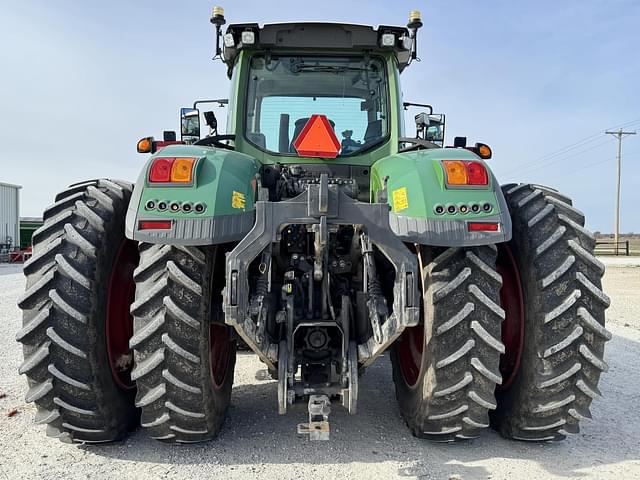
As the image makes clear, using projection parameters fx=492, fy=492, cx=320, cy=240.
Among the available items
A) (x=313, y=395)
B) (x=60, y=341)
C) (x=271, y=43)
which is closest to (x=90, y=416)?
(x=60, y=341)

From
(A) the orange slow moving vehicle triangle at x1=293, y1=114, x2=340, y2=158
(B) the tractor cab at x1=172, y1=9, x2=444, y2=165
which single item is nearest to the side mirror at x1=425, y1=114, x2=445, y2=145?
(B) the tractor cab at x1=172, y1=9, x2=444, y2=165

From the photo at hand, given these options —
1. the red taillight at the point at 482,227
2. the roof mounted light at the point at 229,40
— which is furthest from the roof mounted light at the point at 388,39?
the red taillight at the point at 482,227

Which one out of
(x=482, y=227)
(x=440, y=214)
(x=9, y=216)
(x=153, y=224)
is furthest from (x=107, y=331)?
(x=9, y=216)

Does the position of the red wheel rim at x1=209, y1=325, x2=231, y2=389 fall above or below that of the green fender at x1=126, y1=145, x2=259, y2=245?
below

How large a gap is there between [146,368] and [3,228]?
86.5 ft

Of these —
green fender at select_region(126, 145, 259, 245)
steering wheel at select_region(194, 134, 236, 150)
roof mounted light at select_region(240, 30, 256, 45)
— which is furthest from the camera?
roof mounted light at select_region(240, 30, 256, 45)

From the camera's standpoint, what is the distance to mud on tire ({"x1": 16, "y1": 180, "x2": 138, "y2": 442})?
2.57 meters

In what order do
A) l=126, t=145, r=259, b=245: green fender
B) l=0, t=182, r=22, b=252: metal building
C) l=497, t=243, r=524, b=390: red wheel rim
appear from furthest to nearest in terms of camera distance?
l=0, t=182, r=22, b=252: metal building < l=497, t=243, r=524, b=390: red wheel rim < l=126, t=145, r=259, b=245: green fender

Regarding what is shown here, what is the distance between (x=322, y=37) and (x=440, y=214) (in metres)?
1.88

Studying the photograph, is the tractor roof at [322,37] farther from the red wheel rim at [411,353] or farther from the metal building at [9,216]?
the metal building at [9,216]

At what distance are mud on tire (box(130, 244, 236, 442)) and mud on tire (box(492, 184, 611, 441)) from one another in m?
1.75

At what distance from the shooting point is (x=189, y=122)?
393cm

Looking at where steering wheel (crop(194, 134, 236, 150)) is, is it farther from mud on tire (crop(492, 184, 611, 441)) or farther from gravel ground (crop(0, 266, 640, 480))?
mud on tire (crop(492, 184, 611, 441))

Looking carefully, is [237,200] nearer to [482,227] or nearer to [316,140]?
[316,140]
